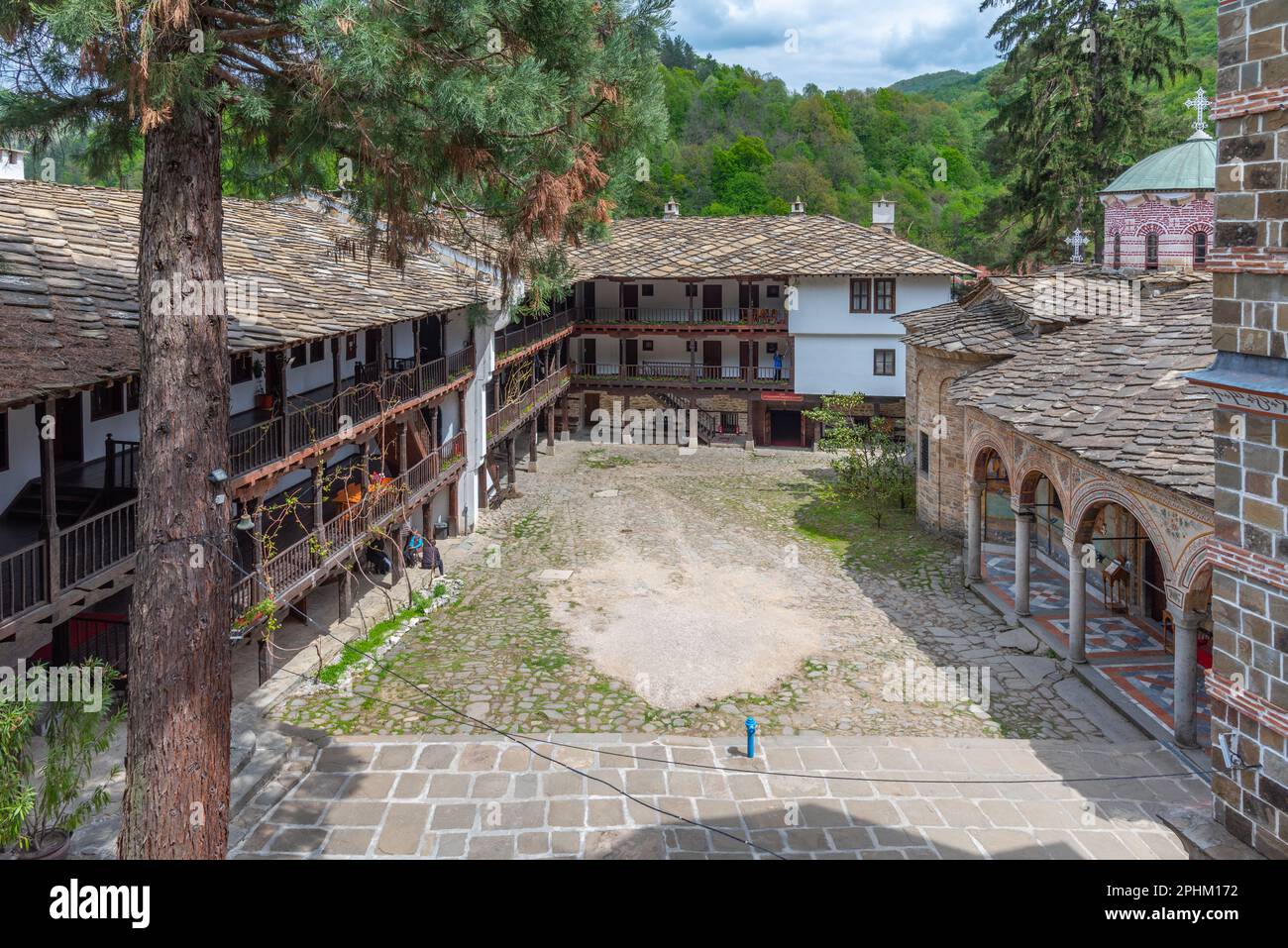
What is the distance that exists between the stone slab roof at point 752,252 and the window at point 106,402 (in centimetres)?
1943

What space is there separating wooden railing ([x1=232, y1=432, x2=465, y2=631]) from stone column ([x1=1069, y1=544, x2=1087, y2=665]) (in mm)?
11737

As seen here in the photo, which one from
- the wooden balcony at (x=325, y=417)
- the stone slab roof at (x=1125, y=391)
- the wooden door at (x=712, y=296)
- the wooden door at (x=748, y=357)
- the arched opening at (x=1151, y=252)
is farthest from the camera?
the wooden door at (x=712, y=296)

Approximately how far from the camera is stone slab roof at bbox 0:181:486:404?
10.1m

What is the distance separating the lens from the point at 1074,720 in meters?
13.9

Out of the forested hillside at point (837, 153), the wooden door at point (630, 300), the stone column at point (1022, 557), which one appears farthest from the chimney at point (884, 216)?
the stone column at point (1022, 557)

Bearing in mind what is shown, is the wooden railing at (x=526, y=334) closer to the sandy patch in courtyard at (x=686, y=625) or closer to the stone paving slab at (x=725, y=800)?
the sandy patch in courtyard at (x=686, y=625)

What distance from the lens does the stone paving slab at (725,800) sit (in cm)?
1062

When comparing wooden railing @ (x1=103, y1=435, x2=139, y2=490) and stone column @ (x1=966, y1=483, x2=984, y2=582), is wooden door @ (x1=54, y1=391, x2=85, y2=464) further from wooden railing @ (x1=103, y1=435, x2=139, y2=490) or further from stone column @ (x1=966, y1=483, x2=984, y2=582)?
stone column @ (x1=966, y1=483, x2=984, y2=582)

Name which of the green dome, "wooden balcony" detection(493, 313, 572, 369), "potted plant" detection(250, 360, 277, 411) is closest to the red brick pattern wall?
the green dome

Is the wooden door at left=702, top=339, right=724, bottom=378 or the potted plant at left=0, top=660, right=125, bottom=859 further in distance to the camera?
the wooden door at left=702, top=339, right=724, bottom=378

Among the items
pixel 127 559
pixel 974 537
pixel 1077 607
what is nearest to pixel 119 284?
pixel 127 559

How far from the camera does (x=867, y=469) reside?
27.6 meters
